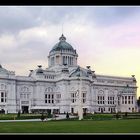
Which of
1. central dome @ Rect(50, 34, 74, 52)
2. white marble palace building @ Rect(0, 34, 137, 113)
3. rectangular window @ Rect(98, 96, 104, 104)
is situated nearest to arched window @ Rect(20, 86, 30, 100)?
white marble palace building @ Rect(0, 34, 137, 113)

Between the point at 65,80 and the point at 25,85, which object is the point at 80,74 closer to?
the point at 65,80

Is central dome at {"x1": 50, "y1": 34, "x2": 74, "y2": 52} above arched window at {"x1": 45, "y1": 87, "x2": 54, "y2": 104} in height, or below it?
above

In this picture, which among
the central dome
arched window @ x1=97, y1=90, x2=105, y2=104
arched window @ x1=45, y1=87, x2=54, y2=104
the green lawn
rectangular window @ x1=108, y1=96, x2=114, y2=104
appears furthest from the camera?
the central dome

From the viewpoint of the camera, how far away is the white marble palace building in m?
92.2

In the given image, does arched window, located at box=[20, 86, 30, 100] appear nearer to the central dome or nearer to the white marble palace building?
the white marble palace building

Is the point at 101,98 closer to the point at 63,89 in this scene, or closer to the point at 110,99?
the point at 110,99

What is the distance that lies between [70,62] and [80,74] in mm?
15995

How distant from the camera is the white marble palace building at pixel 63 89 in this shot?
92.2 m

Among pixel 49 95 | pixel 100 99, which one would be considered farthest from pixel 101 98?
pixel 49 95

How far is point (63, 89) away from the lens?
97500 millimetres

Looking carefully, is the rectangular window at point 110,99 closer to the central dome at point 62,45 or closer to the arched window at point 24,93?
the central dome at point 62,45

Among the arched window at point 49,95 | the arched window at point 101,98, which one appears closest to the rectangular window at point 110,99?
the arched window at point 101,98
